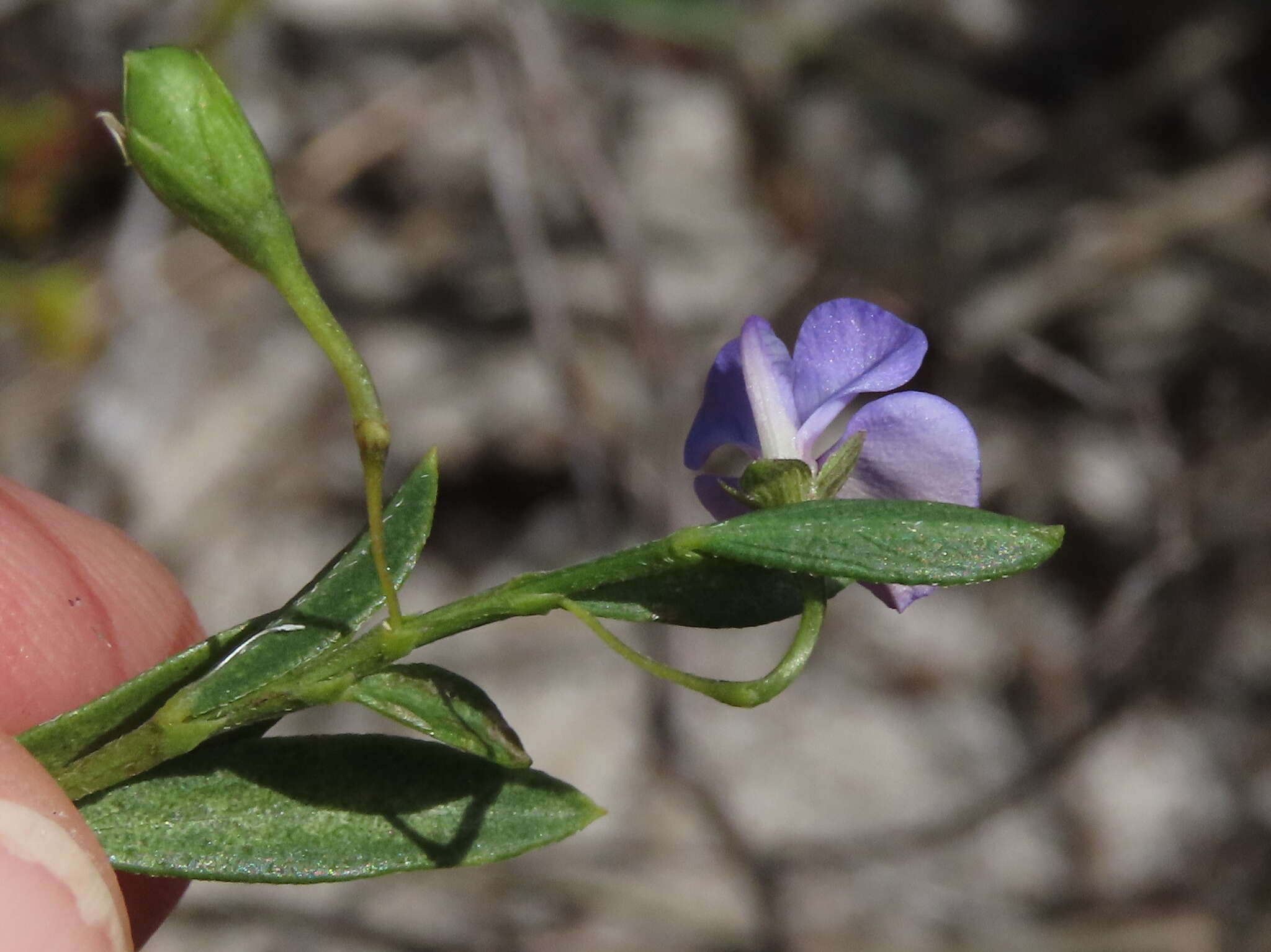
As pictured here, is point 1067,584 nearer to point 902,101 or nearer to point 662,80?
point 902,101

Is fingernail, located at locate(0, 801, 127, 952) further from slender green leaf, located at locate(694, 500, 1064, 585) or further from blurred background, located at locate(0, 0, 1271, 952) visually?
blurred background, located at locate(0, 0, 1271, 952)

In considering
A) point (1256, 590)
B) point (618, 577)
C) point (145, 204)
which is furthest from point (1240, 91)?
point (618, 577)

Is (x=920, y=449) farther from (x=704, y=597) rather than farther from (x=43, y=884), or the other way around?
(x=43, y=884)

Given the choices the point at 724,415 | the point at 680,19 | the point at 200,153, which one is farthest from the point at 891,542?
the point at 680,19

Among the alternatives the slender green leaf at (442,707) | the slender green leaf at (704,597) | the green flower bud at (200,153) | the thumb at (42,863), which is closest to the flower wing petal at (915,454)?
the slender green leaf at (704,597)

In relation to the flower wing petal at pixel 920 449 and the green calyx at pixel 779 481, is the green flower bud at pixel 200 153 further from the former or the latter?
the flower wing petal at pixel 920 449
